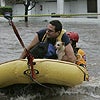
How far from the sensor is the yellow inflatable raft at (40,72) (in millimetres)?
6918

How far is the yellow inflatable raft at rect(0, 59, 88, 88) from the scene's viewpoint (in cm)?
692

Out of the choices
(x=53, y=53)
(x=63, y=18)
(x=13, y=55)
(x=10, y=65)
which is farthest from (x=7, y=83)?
(x=63, y=18)

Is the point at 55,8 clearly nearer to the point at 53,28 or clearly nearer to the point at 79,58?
the point at 79,58

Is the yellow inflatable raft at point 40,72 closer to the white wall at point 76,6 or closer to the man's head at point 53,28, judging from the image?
the man's head at point 53,28

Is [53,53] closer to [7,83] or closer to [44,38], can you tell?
[44,38]

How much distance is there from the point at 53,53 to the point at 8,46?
9.81 m

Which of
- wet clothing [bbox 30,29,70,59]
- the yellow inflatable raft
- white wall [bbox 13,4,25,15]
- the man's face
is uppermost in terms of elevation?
white wall [bbox 13,4,25,15]

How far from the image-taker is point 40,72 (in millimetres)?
6922

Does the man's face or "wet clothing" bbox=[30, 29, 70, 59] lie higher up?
the man's face

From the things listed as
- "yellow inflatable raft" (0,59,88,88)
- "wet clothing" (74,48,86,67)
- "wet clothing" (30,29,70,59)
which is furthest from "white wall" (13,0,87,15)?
"yellow inflatable raft" (0,59,88,88)

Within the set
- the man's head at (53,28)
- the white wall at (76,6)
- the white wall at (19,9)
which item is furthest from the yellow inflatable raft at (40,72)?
the white wall at (19,9)

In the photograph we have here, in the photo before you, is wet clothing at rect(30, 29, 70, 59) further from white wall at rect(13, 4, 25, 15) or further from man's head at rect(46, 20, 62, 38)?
white wall at rect(13, 4, 25, 15)

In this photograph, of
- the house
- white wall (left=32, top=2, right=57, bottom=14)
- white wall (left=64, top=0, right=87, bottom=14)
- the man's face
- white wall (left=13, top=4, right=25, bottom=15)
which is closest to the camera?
the man's face

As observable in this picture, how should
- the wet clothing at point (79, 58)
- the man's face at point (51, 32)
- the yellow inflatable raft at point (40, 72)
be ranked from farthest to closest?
the wet clothing at point (79, 58)
the man's face at point (51, 32)
the yellow inflatable raft at point (40, 72)
